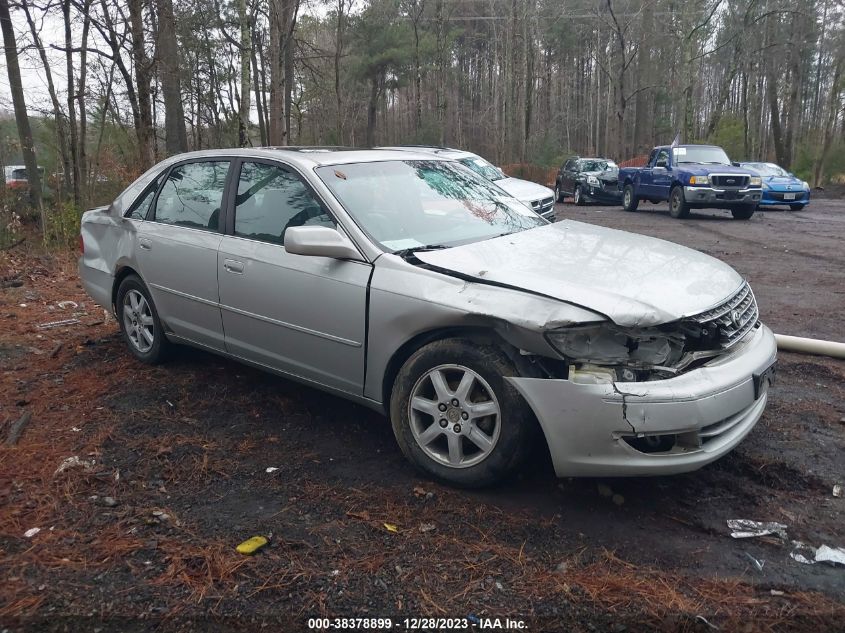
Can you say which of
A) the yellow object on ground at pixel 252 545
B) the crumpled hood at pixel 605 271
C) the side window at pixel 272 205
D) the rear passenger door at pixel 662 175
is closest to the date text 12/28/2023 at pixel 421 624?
the yellow object on ground at pixel 252 545

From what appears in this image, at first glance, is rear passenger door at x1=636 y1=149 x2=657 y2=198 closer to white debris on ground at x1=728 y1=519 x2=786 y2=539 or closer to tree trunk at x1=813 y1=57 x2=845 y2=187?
tree trunk at x1=813 y1=57 x2=845 y2=187

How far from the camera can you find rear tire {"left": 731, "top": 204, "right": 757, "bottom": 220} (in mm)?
17188

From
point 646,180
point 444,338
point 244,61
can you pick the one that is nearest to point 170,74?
point 244,61

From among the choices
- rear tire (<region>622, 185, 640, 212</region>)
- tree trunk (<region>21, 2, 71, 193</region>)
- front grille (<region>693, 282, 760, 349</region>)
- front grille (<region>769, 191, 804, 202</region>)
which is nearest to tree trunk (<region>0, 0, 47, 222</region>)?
tree trunk (<region>21, 2, 71, 193</region>)

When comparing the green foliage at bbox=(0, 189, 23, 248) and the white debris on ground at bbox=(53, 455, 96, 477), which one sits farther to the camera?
the green foliage at bbox=(0, 189, 23, 248)

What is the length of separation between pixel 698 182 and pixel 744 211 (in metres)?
1.43

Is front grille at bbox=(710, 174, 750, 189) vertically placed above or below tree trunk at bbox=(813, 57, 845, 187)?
below

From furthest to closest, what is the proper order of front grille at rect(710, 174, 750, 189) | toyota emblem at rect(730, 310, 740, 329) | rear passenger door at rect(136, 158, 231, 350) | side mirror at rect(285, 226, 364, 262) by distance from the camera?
1. front grille at rect(710, 174, 750, 189)
2. rear passenger door at rect(136, 158, 231, 350)
3. side mirror at rect(285, 226, 364, 262)
4. toyota emblem at rect(730, 310, 740, 329)

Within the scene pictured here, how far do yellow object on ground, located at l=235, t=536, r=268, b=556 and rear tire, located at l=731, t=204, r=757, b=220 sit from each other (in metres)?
16.7

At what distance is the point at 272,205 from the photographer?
4441mm

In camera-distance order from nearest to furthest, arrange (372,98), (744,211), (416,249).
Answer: (416,249), (744,211), (372,98)

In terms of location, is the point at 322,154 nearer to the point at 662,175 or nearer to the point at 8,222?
the point at 8,222

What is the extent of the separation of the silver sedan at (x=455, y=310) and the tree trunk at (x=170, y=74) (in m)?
9.36

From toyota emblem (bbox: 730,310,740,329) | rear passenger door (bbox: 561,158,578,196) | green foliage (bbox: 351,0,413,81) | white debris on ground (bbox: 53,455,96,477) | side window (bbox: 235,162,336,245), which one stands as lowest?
white debris on ground (bbox: 53,455,96,477)
